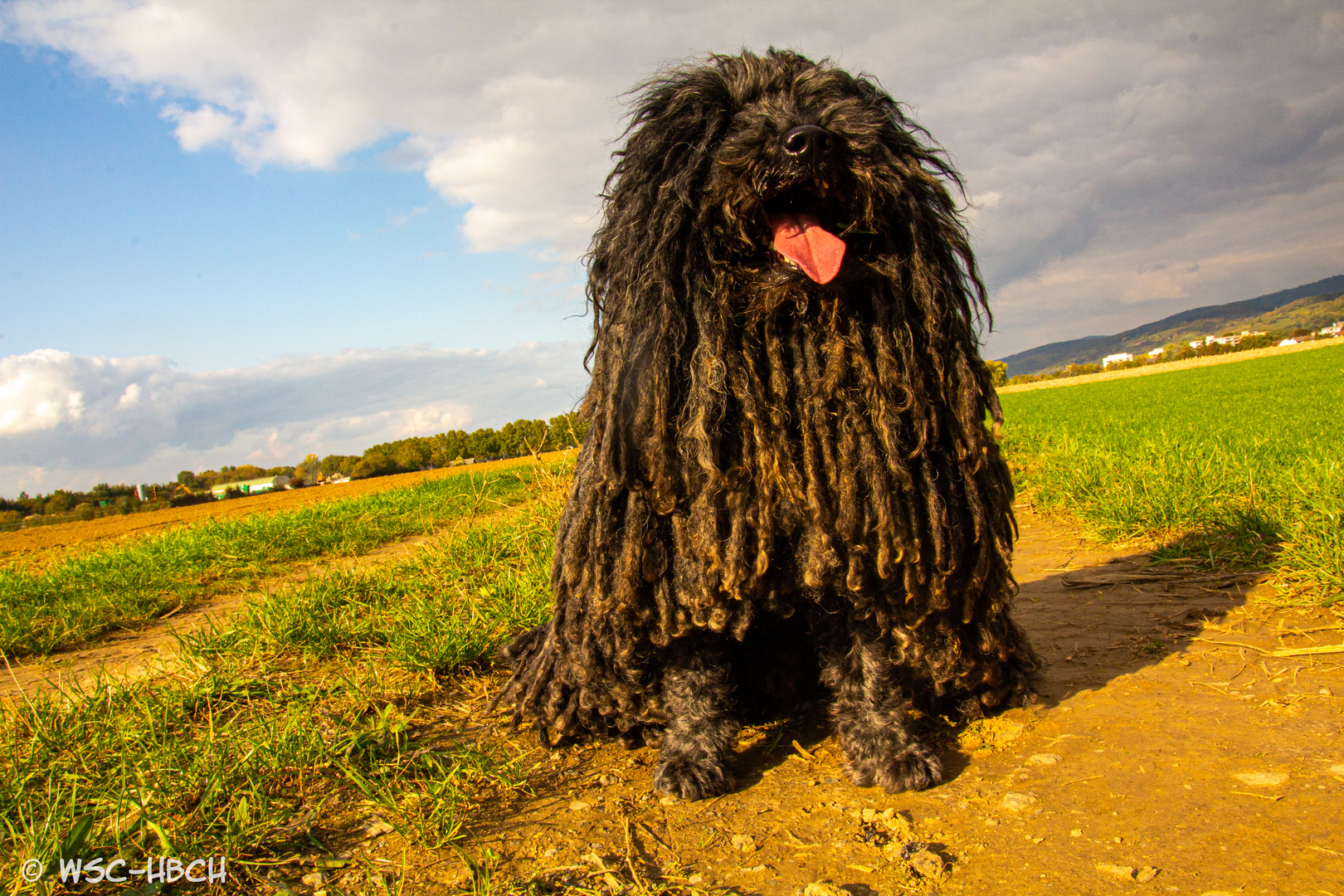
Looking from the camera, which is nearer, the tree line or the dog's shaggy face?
the dog's shaggy face

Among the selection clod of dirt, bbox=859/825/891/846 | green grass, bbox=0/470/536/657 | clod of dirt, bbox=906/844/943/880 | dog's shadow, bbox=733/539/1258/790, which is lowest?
dog's shadow, bbox=733/539/1258/790

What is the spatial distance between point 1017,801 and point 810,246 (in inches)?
66.6

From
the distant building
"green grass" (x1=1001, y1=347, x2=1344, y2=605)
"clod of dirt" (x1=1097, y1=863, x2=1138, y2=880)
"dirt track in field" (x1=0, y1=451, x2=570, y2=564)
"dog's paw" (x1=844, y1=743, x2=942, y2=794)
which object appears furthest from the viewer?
the distant building

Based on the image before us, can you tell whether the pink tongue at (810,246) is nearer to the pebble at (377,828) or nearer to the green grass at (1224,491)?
the pebble at (377,828)

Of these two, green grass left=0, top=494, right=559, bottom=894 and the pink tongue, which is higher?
the pink tongue

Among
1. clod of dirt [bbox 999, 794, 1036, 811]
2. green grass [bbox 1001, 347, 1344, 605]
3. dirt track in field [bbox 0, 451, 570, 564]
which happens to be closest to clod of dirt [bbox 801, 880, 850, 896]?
clod of dirt [bbox 999, 794, 1036, 811]

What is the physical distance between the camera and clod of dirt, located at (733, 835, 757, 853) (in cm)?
199

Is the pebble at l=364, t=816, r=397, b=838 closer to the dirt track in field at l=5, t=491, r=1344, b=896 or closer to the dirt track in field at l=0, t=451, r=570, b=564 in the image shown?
the dirt track in field at l=5, t=491, r=1344, b=896

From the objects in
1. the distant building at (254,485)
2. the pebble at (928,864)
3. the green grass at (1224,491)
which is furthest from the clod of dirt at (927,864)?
the distant building at (254,485)

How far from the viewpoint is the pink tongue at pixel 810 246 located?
203cm

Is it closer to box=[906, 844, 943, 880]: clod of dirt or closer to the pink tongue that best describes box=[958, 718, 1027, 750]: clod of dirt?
box=[906, 844, 943, 880]: clod of dirt

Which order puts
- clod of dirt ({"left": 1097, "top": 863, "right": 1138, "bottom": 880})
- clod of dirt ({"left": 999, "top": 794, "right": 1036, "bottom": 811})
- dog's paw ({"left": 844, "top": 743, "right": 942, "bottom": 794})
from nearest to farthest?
clod of dirt ({"left": 1097, "top": 863, "right": 1138, "bottom": 880})
clod of dirt ({"left": 999, "top": 794, "right": 1036, "bottom": 811})
dog's paw ({"left": 844, "top": 743, "right": 942, "bottom": 794})

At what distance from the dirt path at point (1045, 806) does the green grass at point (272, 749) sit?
0.22 meters

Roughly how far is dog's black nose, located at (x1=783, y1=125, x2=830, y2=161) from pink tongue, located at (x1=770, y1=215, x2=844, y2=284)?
0.56 ft
